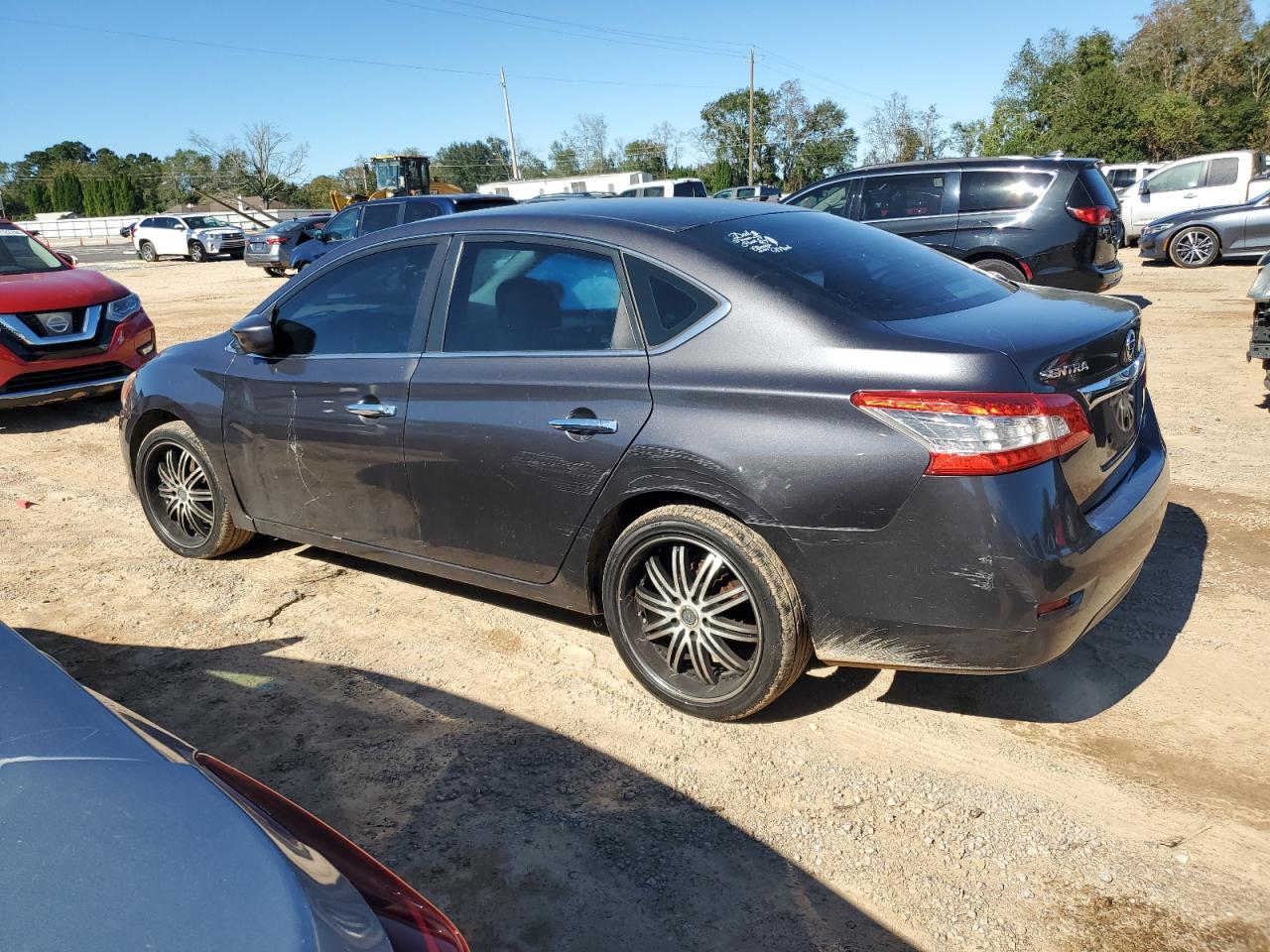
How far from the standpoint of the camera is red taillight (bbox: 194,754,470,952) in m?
1.46

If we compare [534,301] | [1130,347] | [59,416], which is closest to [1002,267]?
[1130,347]

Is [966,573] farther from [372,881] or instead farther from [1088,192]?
[1088,192]

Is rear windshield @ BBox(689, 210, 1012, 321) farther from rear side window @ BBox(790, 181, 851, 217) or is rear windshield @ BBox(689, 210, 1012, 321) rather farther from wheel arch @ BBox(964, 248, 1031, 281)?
rear side window @ BBox(790, 181, 851, 217)

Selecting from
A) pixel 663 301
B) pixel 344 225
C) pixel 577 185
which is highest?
pixel 577 185

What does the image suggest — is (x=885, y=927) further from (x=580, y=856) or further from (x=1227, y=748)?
(x=1227, y=748)

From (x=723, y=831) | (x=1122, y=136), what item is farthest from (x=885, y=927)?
(x=1122, y=136)

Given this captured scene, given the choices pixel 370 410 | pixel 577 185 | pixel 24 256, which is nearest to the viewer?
pixel 370 410

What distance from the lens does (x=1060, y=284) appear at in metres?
9.14

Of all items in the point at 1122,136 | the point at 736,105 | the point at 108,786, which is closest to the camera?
the point at 108,786

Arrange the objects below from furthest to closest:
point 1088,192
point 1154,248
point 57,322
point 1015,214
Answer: point 1154,248
point 1015,214
point 1088,192
point 57,322

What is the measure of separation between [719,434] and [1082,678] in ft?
5.59

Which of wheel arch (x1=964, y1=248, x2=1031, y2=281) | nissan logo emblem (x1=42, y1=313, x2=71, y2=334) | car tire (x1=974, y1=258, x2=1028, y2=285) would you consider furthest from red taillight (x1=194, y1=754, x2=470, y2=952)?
wheel arch (x1=964, y1=248, x2=1031, y2=281)

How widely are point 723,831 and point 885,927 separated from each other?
0.53 metres

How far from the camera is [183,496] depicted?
4.87m
